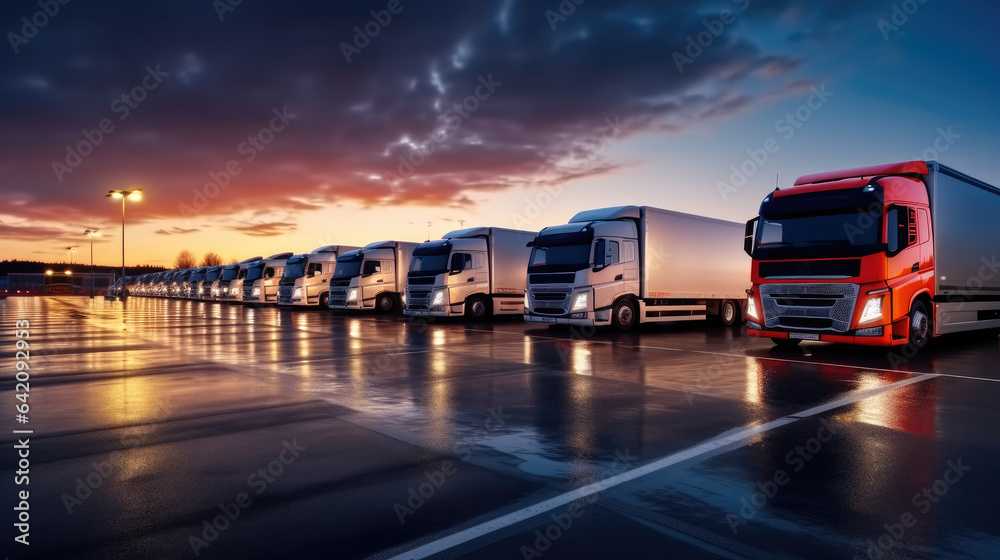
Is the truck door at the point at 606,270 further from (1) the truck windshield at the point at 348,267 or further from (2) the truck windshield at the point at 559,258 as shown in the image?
(1) the truck windshield at the point at 348,267

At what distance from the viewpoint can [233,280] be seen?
4484 cm

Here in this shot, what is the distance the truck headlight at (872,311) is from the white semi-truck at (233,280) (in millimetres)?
38033

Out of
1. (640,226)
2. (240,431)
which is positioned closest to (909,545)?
(240,431)

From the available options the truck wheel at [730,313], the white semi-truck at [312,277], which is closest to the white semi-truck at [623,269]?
the truck wheel at [730,313]

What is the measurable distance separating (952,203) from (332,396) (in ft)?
40.5

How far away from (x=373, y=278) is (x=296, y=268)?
8087 millimetres

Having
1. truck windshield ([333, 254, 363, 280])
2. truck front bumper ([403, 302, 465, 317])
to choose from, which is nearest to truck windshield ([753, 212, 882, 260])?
truck front bumper ([403, 302, 465, 317])

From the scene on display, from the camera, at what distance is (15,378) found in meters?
9.30

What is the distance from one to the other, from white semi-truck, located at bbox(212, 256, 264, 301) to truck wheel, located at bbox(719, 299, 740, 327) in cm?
3096

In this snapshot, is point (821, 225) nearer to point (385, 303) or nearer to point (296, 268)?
point (385, 303)

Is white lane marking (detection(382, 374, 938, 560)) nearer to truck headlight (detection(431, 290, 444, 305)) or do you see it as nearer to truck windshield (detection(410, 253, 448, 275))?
truck headlight (detection(431, 290, 444, 305))

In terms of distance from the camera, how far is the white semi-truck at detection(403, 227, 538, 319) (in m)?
22.4

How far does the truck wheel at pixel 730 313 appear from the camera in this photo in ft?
71.0

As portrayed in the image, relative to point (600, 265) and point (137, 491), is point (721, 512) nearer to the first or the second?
point (137, 491)
